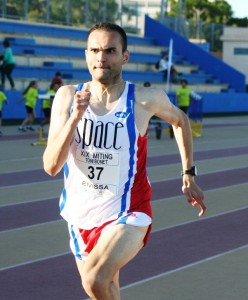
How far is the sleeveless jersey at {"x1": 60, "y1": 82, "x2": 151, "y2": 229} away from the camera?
530 cm

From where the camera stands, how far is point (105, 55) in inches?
205

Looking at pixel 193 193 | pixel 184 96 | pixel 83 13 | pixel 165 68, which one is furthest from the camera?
pixel 165 68

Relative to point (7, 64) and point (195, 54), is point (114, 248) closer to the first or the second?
point (7, 64)

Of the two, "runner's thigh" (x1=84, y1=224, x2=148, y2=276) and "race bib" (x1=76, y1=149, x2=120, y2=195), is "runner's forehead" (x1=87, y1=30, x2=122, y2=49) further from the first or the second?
"runner's thigh" (x1=84, y1=224, x2=148, y2=276)

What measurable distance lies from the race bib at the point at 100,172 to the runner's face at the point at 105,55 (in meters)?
0.44

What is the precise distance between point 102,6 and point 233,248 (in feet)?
101

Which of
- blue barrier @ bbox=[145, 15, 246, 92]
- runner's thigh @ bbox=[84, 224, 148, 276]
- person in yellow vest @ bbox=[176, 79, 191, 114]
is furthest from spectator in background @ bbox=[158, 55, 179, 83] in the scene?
runner's thigh @ bbox=[84, 224, 148, 276]

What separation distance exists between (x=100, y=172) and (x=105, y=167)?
1.6 inches

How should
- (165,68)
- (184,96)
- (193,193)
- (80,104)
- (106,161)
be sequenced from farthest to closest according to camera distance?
1. (165,68)
2. (184,96)
3. (193,193)
4. (106,161)
5. (80,104)

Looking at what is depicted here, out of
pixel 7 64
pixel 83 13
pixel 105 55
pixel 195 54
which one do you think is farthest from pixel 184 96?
pixel 105 55

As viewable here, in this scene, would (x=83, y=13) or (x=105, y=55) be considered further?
(x=83, y=13)

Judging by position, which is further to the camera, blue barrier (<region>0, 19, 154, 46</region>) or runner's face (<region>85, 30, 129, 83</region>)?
blue barrier (<region>0, 19, 154, 46</region>)

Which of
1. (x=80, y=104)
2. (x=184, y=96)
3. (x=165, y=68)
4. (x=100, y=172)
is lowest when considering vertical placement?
(x=165, y=68)

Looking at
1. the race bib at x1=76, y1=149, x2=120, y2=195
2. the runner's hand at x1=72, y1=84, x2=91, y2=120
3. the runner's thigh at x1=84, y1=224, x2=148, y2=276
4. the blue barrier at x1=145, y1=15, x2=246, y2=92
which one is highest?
the runner's hand at x1=72, y1=84, x2=91, y2=120
